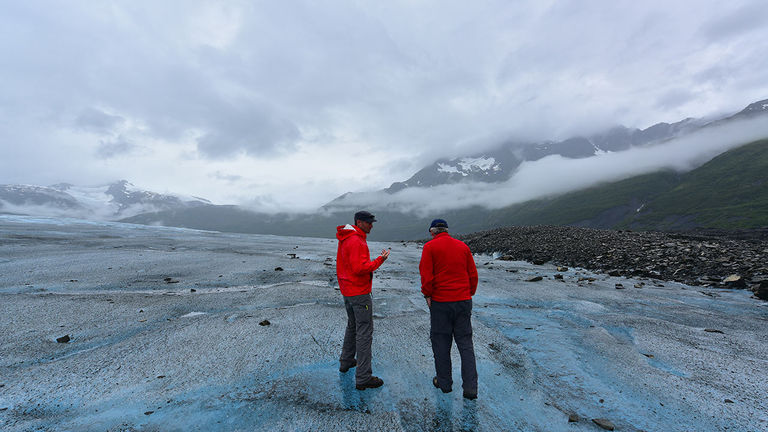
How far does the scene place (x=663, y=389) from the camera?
5730 millimetres

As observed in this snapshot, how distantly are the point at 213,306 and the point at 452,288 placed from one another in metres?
7.84

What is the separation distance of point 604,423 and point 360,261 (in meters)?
4.30

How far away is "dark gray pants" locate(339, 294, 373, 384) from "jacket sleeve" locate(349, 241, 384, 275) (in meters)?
0.51

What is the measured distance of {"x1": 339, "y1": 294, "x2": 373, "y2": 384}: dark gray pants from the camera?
5.53 metres

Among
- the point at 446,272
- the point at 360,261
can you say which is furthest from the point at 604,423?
the point at 360,261

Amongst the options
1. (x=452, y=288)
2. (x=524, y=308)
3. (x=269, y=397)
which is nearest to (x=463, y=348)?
(x=452, y=288)

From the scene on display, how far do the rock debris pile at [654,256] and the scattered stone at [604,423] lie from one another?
1288cm

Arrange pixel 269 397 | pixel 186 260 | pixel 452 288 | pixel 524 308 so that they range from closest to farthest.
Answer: pixel 269 397 → pixel 452 288 → pixel 524 308 → pixel 186 260

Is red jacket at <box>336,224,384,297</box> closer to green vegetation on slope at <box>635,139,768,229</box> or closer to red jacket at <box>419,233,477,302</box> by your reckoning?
red jacket at <box>419,233,477,302</box>

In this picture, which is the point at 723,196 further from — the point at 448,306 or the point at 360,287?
the point at 360,287

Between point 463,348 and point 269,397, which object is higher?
point 463,348

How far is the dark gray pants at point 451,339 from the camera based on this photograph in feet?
17.7

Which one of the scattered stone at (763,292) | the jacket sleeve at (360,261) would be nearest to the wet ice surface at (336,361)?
the scattered stone at (763,292)

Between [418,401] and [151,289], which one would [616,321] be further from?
[151,289]
